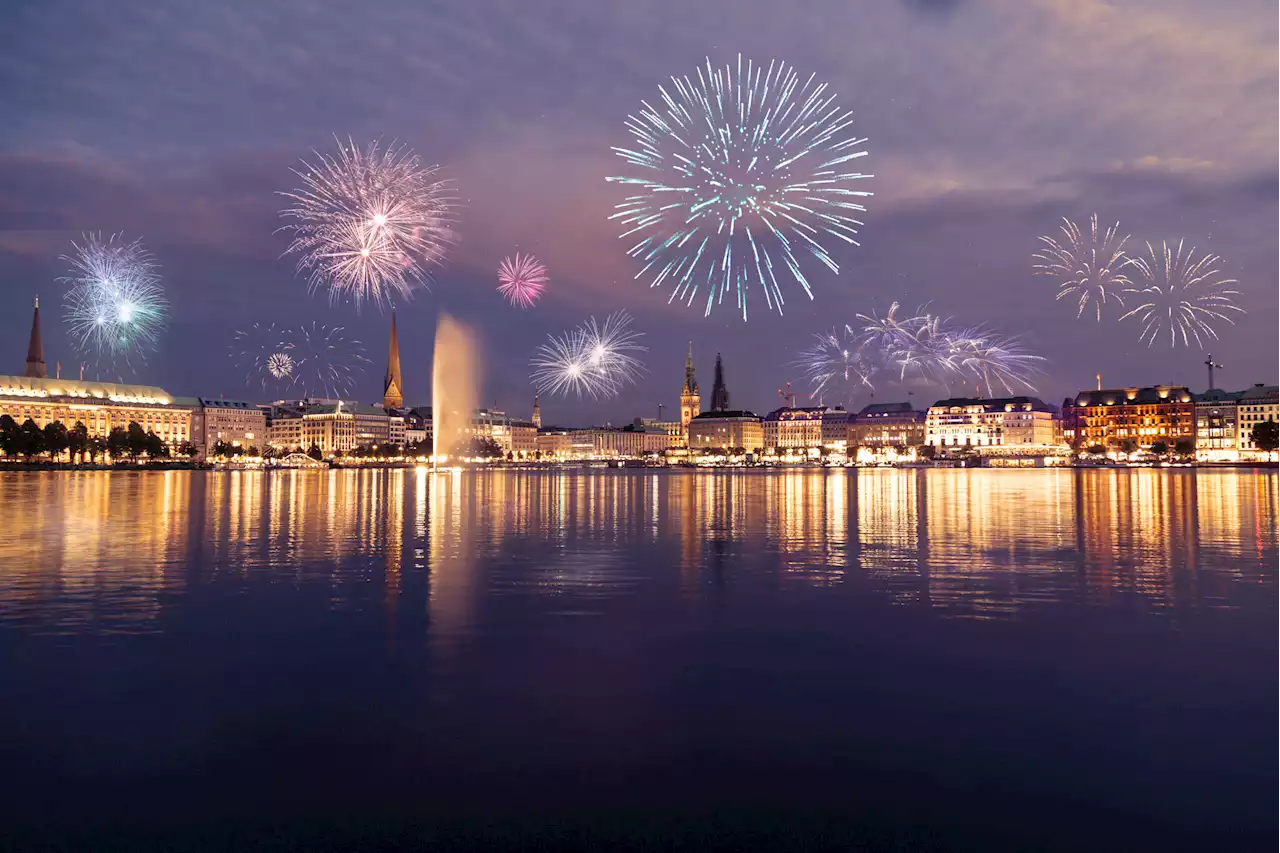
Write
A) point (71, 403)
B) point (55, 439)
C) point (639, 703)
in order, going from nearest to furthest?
1. point (639, 703)
2. point (55, 439)
3. point (71, 403)

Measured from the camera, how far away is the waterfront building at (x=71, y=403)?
168750 millimetres

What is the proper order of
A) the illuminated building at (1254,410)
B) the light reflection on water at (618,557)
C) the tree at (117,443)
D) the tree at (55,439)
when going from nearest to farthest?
the light reflection on water at (618,557)
the tree at (55,439)
the tree at (117,443)
the illuminated building at (1254,410)

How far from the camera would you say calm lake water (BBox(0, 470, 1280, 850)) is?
7.36 meters

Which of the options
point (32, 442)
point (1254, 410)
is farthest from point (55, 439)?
point (1254, 410)

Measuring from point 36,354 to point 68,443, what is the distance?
63545 millimetres

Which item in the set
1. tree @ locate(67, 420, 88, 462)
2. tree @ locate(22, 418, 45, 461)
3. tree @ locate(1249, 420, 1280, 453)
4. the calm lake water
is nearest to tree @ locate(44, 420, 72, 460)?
tree @ locate(67, 420, 88, 462)

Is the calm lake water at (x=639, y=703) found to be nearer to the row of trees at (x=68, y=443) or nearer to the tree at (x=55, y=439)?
the row of trees at (x=68, y=443)

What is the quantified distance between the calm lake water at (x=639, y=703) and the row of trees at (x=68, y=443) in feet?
393

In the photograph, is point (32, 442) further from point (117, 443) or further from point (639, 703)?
point (639, 703)

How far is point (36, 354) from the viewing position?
18312 centimetres

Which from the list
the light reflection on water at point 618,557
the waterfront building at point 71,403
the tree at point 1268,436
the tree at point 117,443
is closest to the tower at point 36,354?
the waterfront building at point 71,403

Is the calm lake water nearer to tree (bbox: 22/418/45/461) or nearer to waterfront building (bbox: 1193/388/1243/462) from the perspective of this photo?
tree (bbox: 22/418/45/461)

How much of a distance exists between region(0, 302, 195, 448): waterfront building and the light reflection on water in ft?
482

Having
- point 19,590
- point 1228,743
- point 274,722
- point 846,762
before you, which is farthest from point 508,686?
point 19,590
